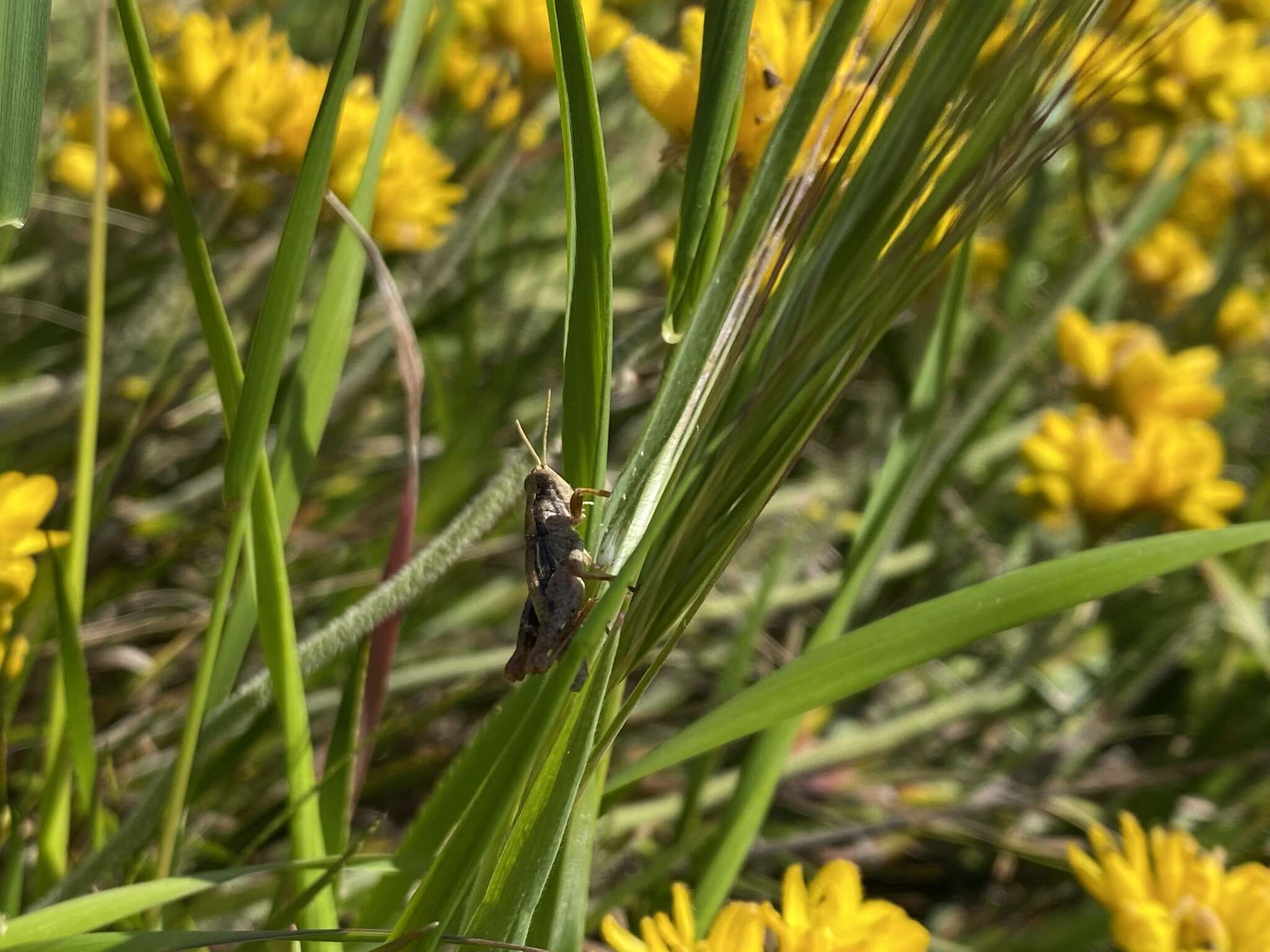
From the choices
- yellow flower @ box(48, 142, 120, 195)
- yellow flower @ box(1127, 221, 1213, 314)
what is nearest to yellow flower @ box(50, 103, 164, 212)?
yellow flower @ box(48, 142, 120, 195)

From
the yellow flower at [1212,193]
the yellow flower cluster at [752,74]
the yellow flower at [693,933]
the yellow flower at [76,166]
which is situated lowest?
the yellow flower at [693,933]

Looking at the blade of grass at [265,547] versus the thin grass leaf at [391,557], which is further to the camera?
the thin grass leaf at [391,557]

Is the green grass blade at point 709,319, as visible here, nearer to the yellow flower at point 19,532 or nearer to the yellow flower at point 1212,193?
the yellow flower at point 19,532

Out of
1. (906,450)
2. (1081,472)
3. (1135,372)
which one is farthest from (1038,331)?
(906,450)

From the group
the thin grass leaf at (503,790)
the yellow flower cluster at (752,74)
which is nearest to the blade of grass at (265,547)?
the thin grass leaf at (503,790)

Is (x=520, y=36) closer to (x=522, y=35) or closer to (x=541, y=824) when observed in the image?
(x=522, y=35)

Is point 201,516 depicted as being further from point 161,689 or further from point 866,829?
point 866,829
